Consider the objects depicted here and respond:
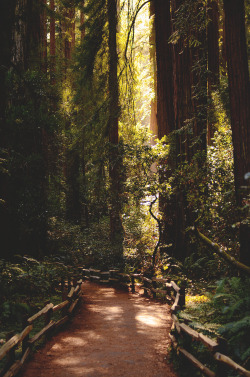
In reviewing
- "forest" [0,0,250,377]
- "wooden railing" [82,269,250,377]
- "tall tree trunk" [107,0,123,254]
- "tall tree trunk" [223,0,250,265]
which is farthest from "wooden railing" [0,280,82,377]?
"tall tree trunk" [107,0,123,254]

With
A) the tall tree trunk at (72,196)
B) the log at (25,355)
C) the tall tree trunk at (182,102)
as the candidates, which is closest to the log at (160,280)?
the tall tree trunk at (182,102)

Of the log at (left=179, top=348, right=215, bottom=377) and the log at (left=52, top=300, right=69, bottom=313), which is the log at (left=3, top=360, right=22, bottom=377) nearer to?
the log at (left=52, top=300, right=69, bottom=313)

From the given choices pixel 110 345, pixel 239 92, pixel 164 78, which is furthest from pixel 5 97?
pixel 110 345

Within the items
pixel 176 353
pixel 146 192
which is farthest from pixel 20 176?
pixel 176 353

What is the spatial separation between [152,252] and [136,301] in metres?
3.08

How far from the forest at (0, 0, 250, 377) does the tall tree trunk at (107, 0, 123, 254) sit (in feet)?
0.20

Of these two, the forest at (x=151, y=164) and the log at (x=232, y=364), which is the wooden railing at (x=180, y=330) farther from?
the forest at (x=151, y=164)

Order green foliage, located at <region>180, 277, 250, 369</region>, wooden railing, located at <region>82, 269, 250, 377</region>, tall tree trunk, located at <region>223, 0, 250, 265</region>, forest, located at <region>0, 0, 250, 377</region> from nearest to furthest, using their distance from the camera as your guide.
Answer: wooden railing, located at <region>82, 269, 250, 377</region> → green foliage, located at <region>180, 277, 250, 369</region> → tall tree trunk, located at <region>223, 0, 250, 265</region> → forest, located at <region>0, 0, 250, 377</region>

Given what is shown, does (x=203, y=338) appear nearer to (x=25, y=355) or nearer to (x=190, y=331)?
(x=190, y=331)

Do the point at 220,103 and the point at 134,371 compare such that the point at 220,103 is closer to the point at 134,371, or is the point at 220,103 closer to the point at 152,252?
the point at 152,252

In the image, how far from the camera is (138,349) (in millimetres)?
6680

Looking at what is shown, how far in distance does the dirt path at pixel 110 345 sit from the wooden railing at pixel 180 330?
398 mm

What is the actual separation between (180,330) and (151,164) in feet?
25.4

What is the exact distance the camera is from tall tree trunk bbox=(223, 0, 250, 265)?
7473 millimetres
